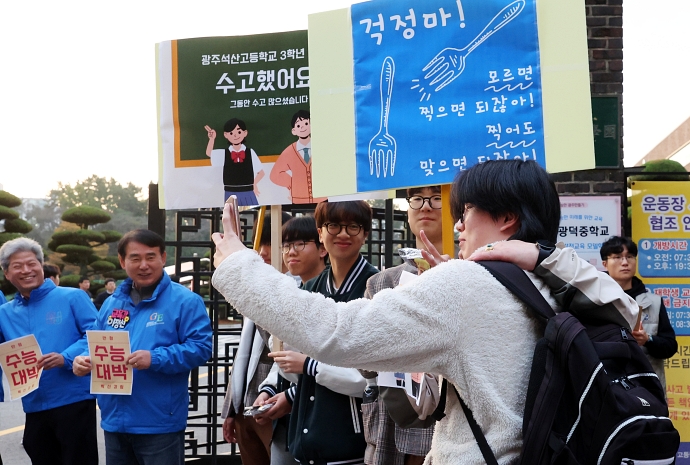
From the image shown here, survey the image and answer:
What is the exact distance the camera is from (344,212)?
396 centimetres

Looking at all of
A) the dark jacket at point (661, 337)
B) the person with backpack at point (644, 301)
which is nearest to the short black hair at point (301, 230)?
the person with backpack at point (644, 301)

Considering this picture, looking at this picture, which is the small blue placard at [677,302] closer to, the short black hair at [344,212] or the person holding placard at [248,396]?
the short black hair at [344,212]

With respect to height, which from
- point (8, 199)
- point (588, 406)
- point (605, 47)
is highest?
point (8, 199)

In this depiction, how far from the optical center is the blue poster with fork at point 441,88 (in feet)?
10.3

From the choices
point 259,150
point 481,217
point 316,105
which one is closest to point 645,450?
point 481,217

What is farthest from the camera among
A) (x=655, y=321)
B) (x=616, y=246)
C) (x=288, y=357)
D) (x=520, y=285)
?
(x=655, y=321)

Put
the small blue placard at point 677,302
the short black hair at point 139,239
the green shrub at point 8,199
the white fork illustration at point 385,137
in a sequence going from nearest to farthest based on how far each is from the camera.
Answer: the white fork illustration at point 385,137
the short black hair at point 139,239
the small blue placard at point 677,302
the green shrub at point 8,199

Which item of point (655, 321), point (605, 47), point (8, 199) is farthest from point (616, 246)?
point (8, 199)

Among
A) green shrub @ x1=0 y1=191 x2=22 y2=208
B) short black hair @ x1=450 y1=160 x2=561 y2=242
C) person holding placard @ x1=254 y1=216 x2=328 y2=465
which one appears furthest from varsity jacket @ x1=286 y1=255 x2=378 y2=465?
green shrub @ x1=0 y1=191 x2=22 y2=208

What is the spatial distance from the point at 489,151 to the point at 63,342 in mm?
3671

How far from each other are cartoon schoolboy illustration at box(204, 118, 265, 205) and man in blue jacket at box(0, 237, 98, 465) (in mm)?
2041

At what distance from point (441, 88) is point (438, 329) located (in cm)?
170

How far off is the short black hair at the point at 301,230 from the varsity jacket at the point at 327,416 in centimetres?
82

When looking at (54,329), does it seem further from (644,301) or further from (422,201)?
(644,301)
